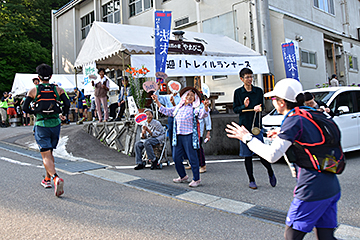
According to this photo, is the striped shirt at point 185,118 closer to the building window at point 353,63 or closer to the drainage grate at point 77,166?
the drainage grate at point 77,166

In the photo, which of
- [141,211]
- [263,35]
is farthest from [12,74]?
[141,211]

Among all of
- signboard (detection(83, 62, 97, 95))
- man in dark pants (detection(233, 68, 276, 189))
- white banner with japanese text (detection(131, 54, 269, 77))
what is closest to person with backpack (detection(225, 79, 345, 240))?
man in dark pants (detection(233, 68, 276, 189))

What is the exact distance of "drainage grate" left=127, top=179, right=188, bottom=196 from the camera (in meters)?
5.00

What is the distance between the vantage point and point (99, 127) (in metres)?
10.1

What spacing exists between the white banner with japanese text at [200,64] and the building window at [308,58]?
206 inches

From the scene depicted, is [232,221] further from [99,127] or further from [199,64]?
[199,64]

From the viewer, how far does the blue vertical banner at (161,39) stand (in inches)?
335

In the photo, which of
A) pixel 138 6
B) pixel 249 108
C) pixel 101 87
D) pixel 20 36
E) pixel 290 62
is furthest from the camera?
pixel 20 36

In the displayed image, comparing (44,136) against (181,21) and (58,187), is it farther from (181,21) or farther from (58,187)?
(181,21)

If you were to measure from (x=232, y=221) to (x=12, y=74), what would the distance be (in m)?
26.4

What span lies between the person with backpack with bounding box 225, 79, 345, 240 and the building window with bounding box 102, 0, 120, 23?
71.1ft

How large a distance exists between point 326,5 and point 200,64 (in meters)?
13.3

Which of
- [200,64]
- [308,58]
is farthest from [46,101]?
[308,58]

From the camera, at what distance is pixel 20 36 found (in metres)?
26.8
